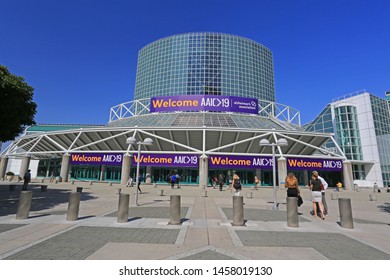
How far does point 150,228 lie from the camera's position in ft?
24.0

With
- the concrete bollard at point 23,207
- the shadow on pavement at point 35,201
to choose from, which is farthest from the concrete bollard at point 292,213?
the shadow on pavement at point 35,201

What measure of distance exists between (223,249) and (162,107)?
39.3 meters

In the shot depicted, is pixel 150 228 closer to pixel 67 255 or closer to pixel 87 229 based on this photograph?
pixel 87 229

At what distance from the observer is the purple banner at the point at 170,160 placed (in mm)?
32469

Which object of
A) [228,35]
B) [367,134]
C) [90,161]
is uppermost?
[228,35]

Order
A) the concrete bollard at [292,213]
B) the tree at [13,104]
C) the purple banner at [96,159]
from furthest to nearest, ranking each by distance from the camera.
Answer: the purple banner at [96,159]
the tree at [13,104]
the concrete bollard at [292,213]

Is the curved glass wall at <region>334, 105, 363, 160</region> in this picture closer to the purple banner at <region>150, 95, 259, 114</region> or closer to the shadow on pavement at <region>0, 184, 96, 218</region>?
the purple banner at <region>150, 95, 259, 114</region>

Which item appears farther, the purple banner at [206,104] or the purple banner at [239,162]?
the purple banner at [206,104]

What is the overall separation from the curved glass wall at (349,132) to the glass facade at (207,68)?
40.5 metres

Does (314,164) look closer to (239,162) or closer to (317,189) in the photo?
(239,162)

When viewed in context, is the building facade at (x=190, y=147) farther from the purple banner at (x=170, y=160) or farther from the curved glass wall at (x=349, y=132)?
the curved glass wall at (x=349, y=132)

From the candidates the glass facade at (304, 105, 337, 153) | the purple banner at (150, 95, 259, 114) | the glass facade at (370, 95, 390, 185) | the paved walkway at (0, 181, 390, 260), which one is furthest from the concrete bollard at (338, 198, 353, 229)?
the glass facade at (304, 105, 337, 153)

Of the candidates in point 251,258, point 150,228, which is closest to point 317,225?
point 251,258

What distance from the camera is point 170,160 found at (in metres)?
33.0
